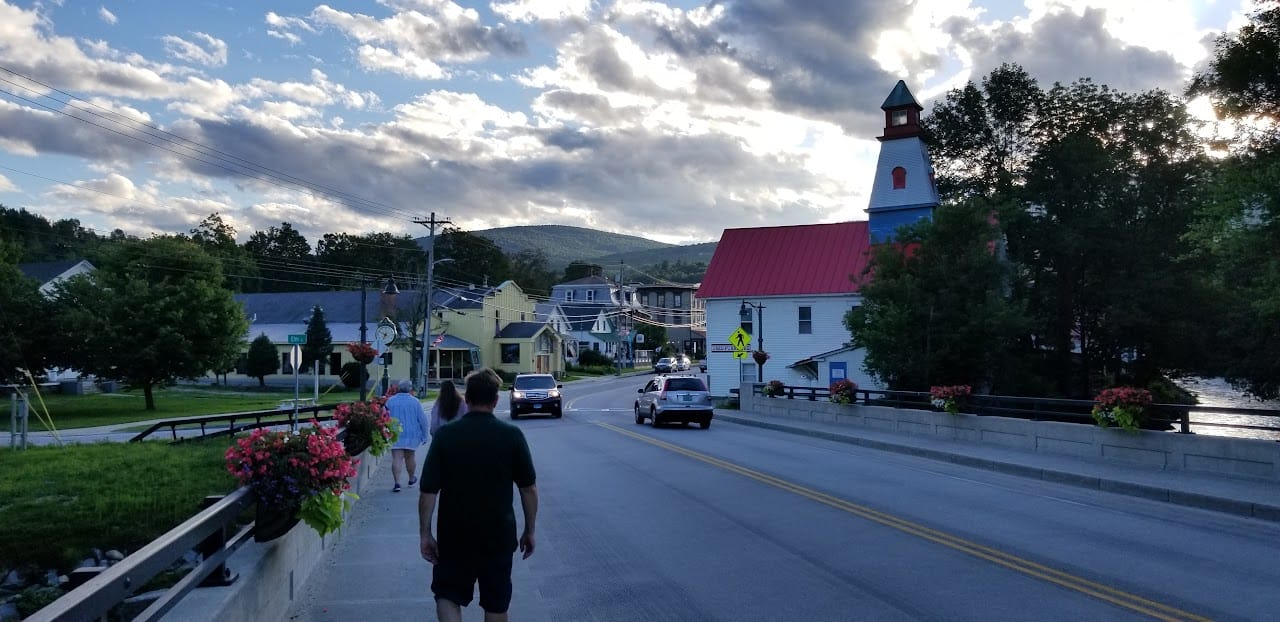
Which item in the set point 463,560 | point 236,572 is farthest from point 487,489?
point 236,572

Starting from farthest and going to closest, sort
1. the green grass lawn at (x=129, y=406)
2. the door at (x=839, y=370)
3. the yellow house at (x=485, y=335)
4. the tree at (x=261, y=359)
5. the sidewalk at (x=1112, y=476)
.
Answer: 1. the yellow house at (x=485, y=335)
2. the tree at (x=261, y=359)
3. the door at (x=839, y=370)
4. the green grass lawn at (x=129, y=406)
5. the sidewalk at (x=1112, y=476)

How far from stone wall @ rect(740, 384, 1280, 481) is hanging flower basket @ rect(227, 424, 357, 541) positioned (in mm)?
13838

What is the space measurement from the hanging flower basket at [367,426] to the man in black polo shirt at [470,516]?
31.8ft

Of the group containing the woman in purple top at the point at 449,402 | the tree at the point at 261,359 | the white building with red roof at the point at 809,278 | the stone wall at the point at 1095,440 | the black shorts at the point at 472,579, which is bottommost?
the stone wall at the point at 1095,440

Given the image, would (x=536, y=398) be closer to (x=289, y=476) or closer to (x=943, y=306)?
(x=943, y=306)

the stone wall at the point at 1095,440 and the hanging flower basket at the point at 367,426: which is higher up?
the hanging flower basket at the point at 367,426

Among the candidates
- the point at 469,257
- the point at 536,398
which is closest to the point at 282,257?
the point at 469,257

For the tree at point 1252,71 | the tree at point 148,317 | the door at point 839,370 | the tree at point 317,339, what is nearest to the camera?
the tree at point 1252,71

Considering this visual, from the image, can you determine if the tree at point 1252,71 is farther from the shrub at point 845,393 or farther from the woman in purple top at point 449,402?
the woman in purple top at point 449,402

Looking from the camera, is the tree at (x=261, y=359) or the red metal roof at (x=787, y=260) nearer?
the red metal roof at (x=787, y=260)

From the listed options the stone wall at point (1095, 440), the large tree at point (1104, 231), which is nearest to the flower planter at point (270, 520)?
the stone wall at point (1095, 440)

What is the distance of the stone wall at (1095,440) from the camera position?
14867mm

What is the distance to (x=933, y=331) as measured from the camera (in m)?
32.4

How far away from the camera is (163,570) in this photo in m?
5.34
